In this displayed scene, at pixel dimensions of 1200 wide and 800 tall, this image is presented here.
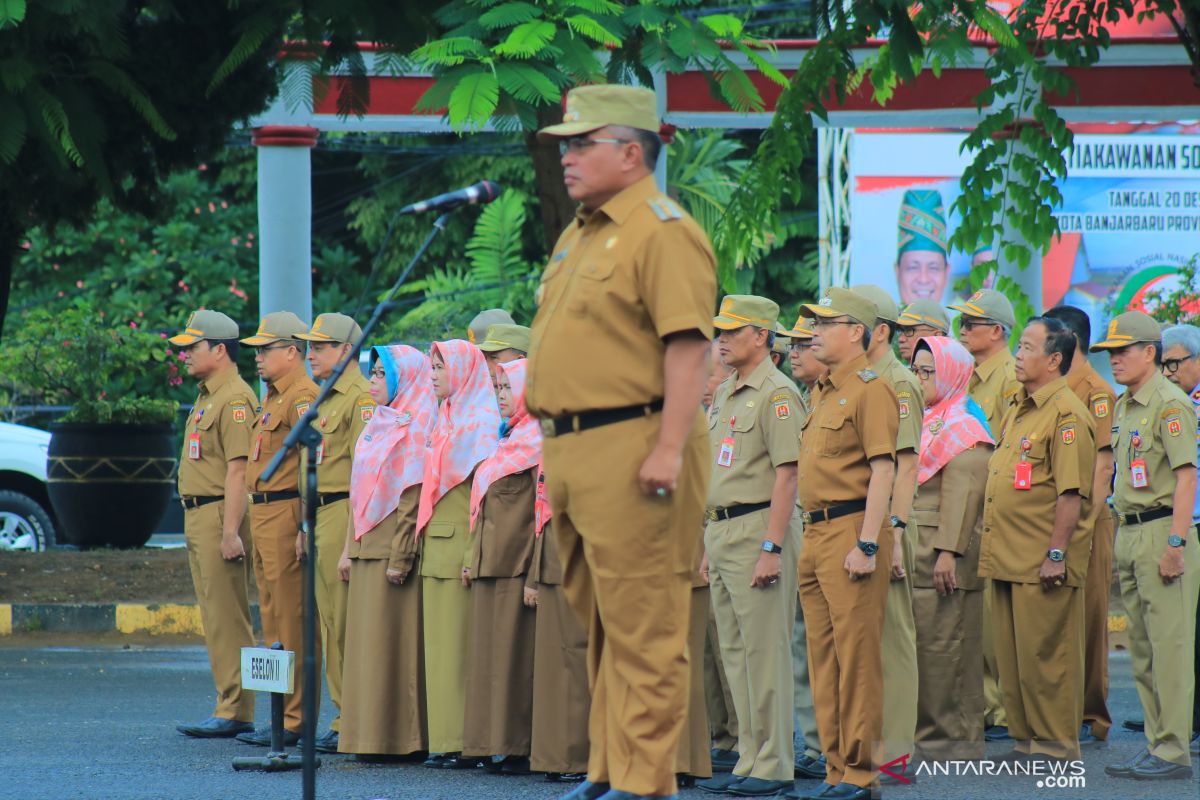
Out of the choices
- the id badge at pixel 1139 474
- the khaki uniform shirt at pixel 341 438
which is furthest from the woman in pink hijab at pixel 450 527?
the id badge at pixel 1139 474

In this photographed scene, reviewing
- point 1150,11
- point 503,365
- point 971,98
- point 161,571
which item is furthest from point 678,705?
point 971,98

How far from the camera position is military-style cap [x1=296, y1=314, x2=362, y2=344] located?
8.83 meters

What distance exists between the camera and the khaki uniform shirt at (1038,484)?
25.3 feet

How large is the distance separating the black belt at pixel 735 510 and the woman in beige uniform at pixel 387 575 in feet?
5.11

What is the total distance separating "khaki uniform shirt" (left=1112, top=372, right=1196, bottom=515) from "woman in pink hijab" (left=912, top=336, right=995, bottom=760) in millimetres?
664

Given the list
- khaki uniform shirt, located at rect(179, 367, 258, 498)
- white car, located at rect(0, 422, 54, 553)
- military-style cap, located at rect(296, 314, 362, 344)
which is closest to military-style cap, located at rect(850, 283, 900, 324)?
military-style cap, located at rect(296, 314, 362, 344)

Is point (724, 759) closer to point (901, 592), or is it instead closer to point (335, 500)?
point (901, 592)

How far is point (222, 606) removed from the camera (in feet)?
29.1

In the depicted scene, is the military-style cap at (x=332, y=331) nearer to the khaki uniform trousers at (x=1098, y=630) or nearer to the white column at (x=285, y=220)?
the khaki uniform trousers at (x=1098, y=630)

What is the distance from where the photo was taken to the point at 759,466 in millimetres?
7406

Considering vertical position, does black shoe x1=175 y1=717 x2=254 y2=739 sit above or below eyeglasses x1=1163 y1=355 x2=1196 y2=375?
below

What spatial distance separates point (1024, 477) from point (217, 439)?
420 centimetres

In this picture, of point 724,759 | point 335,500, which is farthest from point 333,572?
point 724,759

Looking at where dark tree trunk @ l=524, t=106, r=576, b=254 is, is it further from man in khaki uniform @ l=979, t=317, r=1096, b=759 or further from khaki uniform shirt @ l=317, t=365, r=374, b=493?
man in khaki uniform @ l=979, t=317, r=1096, b=759
